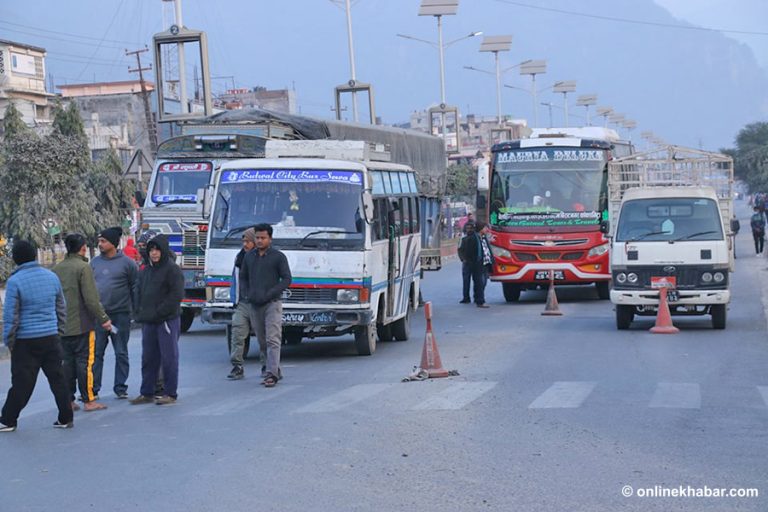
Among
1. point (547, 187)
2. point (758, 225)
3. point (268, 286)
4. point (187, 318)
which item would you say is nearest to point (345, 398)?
point (268, 286)

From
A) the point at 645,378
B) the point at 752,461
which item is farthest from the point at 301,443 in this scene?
the point at 645,378

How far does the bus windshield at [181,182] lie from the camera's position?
2128 centimetres

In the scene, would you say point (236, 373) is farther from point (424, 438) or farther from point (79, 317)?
point (424, 438)

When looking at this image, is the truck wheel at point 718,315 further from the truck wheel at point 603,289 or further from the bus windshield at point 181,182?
the bus windshield at point 181,182

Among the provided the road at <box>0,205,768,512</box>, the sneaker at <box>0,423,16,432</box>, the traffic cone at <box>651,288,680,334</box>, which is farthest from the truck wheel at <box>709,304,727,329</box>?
the sneaker at <box>0,423,16,432</box>

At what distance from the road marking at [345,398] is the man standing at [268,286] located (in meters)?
1.03

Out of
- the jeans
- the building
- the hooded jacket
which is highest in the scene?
the building

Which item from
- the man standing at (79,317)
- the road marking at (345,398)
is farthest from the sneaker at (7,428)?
the road marking at (345,398)

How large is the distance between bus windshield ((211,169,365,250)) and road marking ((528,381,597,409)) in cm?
400

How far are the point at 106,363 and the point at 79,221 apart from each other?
78.0 feet

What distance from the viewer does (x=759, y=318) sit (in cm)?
2097

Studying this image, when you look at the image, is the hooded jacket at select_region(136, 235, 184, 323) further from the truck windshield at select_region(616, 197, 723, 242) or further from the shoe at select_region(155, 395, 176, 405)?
the truck windshield at select_region(616, 197, 723, 242)

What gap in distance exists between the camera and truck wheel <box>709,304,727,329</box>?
1898cm

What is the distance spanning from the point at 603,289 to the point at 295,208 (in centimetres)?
1238
